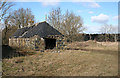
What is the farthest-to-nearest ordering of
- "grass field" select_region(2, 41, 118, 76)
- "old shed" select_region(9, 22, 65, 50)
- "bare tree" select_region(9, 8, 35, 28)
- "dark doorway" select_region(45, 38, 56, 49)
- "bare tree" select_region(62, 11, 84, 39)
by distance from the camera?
"bare tree" select_region(9, 8, 35, 28)
"bare tree" select_region(62, 11, 84, 39)
"dark doorway" select_region(45, 38, 56, 49)
"old shed" select_region(9, 22, 65, 50)
"grass field" select_region(2, 41, 118, 76)

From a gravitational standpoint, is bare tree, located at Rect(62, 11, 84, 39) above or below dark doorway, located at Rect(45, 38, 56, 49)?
above

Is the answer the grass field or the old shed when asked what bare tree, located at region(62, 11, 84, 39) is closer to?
the old shed

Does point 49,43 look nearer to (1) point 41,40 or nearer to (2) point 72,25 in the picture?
(1) point 41,40

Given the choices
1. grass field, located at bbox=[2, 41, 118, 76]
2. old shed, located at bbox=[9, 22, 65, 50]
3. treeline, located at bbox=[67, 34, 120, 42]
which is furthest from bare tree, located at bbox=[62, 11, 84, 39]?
grass field, located at bbox=[2, 41, 118, 76]

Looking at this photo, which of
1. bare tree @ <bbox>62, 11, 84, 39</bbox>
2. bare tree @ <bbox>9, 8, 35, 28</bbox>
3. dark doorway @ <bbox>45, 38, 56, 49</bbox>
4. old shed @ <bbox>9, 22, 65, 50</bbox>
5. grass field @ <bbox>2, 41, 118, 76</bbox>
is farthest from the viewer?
bare tree @ <bbox>9, 8, 35, 28</bbox>

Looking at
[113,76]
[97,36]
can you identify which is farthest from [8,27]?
[113,76]

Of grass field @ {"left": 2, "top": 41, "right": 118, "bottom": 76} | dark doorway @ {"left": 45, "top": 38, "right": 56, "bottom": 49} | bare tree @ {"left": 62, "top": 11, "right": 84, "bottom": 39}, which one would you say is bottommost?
grass field @ {"left": 2, "top": 41, "right": 118, "bottom": 76}

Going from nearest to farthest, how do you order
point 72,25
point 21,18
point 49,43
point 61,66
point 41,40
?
point 61,66, point 41,40, point 49,43, point 72,25, point 21,18

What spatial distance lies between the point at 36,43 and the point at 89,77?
11948 mm

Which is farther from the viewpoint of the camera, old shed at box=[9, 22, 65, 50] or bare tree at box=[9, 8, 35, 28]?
bare tree at box=[9, 8, 35, 28]

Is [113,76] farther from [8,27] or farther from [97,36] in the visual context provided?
[8,27]

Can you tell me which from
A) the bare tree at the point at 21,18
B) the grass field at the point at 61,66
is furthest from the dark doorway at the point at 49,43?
the bare tree at the point at 21,18

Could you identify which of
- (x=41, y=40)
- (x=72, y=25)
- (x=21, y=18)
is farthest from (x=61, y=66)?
(x=21, y=18)

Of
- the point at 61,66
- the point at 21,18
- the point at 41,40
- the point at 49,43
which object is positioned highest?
the point at 21,18
